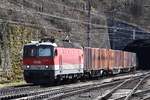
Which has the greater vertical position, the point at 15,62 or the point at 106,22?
the point at 106,22

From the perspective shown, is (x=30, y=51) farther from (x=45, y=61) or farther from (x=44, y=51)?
(x=45, y=61)

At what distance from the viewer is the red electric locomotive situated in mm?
29797

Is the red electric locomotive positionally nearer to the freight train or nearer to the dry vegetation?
the freight train

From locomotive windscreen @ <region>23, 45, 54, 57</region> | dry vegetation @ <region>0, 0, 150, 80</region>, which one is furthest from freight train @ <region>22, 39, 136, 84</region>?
dry vegetation @ <region>0, 0, 150, 80</region>

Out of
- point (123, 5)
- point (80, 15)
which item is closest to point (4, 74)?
point (80, 15)

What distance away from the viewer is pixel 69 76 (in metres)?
33.3

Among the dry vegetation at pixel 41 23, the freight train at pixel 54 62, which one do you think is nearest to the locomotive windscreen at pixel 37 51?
the freight train at pixel 54 62

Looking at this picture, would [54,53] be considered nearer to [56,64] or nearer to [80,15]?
[56,64]

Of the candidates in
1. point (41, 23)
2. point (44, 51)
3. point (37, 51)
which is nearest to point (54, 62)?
point (44, 51)

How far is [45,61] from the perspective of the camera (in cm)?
3006

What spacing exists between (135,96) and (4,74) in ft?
53.2

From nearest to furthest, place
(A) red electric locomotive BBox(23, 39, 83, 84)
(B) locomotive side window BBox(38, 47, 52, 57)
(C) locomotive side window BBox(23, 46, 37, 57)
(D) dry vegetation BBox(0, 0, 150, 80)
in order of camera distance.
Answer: (A) red electric locomotive BBox(23, 39, 83, 84) → (B) locomotive side window BBox(38, 47, 52, 57) → (C) locomotive side window BBox(23, 46, 37, 57) → (D) dry vegetation BBox(0, 0, 150, 80)

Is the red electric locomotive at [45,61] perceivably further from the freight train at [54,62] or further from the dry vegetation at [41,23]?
the dry vegetation at [41,23]

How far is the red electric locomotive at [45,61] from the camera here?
97.8ft
